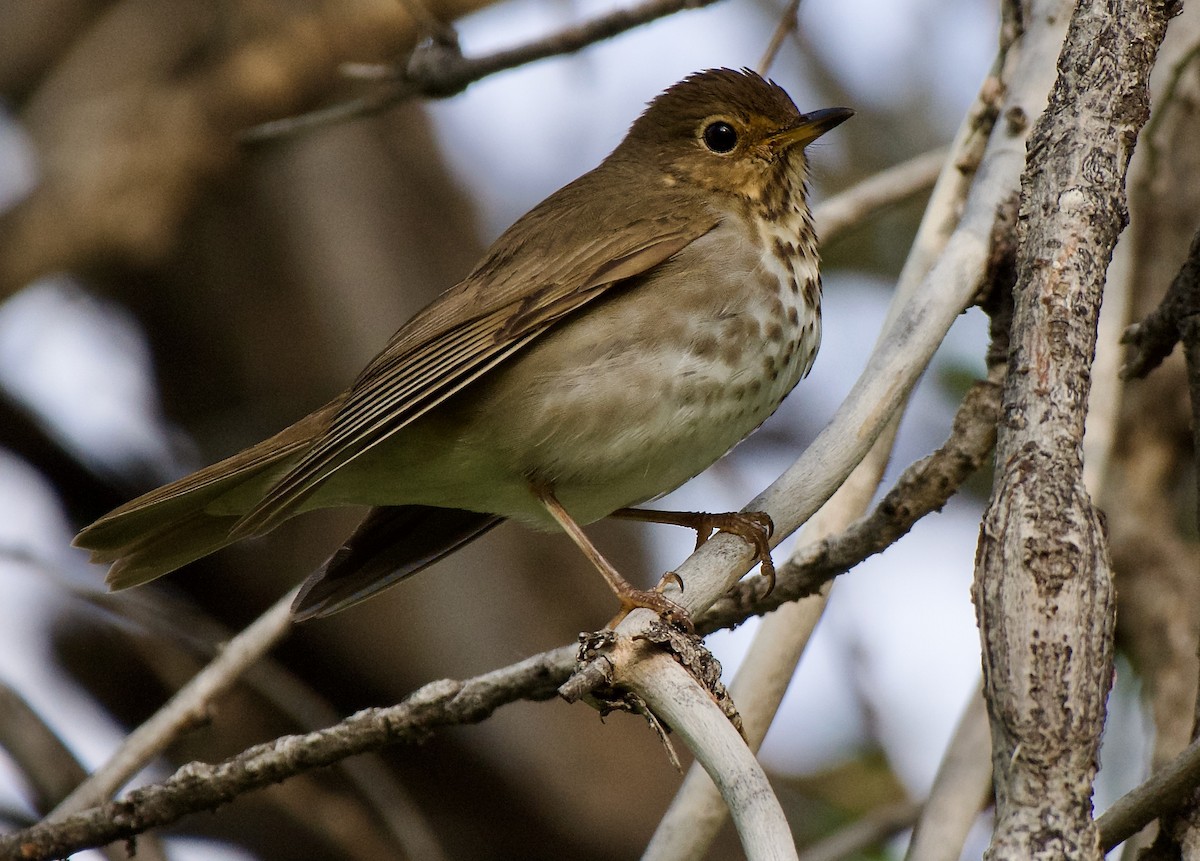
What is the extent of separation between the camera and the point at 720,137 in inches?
175

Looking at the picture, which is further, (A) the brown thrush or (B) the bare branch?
(A) the brown thrush

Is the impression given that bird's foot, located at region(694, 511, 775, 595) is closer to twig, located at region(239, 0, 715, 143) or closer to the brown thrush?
the brown thrush

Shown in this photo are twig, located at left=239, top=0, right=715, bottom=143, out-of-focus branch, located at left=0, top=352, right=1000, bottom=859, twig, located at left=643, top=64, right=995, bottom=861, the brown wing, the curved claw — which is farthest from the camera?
twig, located at left=239, top=0, right=715, bottom=143

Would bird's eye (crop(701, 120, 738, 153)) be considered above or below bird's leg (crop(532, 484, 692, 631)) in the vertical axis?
above

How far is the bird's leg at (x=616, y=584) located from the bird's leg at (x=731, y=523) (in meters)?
0.21

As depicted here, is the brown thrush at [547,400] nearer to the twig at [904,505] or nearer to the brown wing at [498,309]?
the brown wing at [498,309]

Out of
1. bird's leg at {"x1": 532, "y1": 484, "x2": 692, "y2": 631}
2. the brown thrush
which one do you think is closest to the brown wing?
the brown thrush

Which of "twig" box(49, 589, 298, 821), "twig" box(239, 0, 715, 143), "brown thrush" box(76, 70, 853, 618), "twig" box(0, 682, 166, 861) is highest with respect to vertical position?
"twig" box(239, 0, 715, 143)

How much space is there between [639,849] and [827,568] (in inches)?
105

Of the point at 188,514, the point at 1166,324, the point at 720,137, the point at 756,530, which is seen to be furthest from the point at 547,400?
the point at 1166,324

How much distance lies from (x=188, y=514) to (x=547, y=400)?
1.06m

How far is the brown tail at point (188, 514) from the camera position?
3801 millimetres

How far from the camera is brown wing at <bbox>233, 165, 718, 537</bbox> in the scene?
3564 mm

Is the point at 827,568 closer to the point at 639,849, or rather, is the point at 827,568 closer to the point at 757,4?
the point at 639,849
